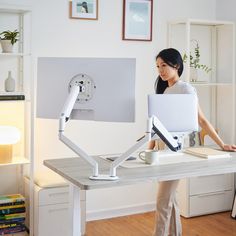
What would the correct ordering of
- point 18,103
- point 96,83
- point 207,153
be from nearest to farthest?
point 96,83 < point 207,153 < point 18,103

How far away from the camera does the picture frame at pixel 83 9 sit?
3.92 meters

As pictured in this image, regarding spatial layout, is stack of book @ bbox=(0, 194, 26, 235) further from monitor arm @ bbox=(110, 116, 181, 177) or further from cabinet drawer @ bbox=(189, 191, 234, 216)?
cabinet drawer @ bbox=(189, 191, 234, 216)

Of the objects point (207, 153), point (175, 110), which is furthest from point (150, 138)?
point (207, 153)

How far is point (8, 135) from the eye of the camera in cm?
349

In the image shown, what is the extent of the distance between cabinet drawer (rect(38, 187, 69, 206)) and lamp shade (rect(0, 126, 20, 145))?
1.44 ft

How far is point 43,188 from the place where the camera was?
347cm

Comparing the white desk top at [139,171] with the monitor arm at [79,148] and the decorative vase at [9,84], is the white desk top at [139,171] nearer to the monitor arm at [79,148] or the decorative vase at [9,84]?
the monitor arm at [79,148]

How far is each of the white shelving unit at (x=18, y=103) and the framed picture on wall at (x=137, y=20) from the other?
90 centimetres

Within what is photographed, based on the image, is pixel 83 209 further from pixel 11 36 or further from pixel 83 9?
pixel 83 9

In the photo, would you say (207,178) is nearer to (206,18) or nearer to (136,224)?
(136,224)

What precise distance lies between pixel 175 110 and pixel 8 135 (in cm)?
138

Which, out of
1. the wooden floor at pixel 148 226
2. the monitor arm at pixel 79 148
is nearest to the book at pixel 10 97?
the monitor arm at pixel 79 148

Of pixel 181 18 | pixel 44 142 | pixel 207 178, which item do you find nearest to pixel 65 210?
pixel 44 142

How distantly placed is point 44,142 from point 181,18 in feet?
5.73
